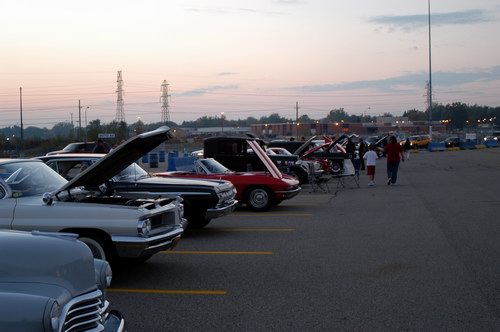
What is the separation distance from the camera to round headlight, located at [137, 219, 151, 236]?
28.4 feet

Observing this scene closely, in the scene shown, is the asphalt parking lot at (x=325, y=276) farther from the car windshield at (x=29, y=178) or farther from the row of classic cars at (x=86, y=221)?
the car windshield at (x=29, y=178)

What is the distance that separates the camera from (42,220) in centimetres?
873

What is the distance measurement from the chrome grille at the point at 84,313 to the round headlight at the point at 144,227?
3.77 m

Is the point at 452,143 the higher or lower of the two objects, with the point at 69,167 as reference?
lower

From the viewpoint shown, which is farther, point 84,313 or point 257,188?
point 257,188

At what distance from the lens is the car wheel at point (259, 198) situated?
54.6 feet

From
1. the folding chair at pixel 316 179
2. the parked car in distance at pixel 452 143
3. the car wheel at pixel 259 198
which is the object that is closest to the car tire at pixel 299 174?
the folding chair at pixel 316 179

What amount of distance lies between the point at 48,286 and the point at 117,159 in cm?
504

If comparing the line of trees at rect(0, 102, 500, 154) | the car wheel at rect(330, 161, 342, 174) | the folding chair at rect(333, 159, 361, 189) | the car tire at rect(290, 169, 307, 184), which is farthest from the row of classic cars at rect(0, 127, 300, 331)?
the line of trees at rect(0, 102, 500, 154)

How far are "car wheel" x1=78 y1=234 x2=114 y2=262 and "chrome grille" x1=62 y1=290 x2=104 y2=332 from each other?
3.74 meters

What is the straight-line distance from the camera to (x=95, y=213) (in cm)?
876

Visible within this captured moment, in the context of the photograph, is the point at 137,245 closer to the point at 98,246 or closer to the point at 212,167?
the point at 98,246

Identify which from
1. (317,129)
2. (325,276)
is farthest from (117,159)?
(317,129)

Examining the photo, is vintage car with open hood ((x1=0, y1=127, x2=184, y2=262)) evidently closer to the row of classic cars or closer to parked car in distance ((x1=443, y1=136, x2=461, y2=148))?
the row of classic cars
